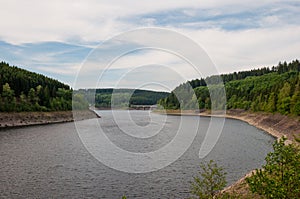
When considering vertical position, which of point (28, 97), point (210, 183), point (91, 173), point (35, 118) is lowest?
point (91, 173)

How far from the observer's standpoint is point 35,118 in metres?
110

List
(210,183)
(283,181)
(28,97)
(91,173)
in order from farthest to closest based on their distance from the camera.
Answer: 1. (28,97)
2. (91,173)
3. (210,183)
4. (283,181)

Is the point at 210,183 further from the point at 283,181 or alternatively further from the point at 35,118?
the point at 35,118

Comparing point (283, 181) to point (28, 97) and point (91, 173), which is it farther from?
point (28, 97)

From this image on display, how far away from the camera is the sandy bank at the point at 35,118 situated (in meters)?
95.4

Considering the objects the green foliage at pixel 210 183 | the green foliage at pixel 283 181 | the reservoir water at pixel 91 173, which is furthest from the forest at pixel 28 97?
the green foliage at pixel 283 181

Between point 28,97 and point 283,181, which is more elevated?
point 28,97

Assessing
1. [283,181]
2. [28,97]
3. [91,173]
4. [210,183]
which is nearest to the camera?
[283,181]

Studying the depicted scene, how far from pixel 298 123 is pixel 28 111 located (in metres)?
88.2

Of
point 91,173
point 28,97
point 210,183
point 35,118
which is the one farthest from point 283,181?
point 28,97

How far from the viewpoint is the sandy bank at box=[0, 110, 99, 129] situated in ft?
313

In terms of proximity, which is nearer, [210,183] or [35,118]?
[210,183]

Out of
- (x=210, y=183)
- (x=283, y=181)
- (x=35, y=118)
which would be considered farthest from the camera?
(x=35, y=118)

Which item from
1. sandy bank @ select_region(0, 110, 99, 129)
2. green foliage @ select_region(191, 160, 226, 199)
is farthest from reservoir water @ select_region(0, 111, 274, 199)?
sandy bank @ select_region(0, 110, 99, 129)
